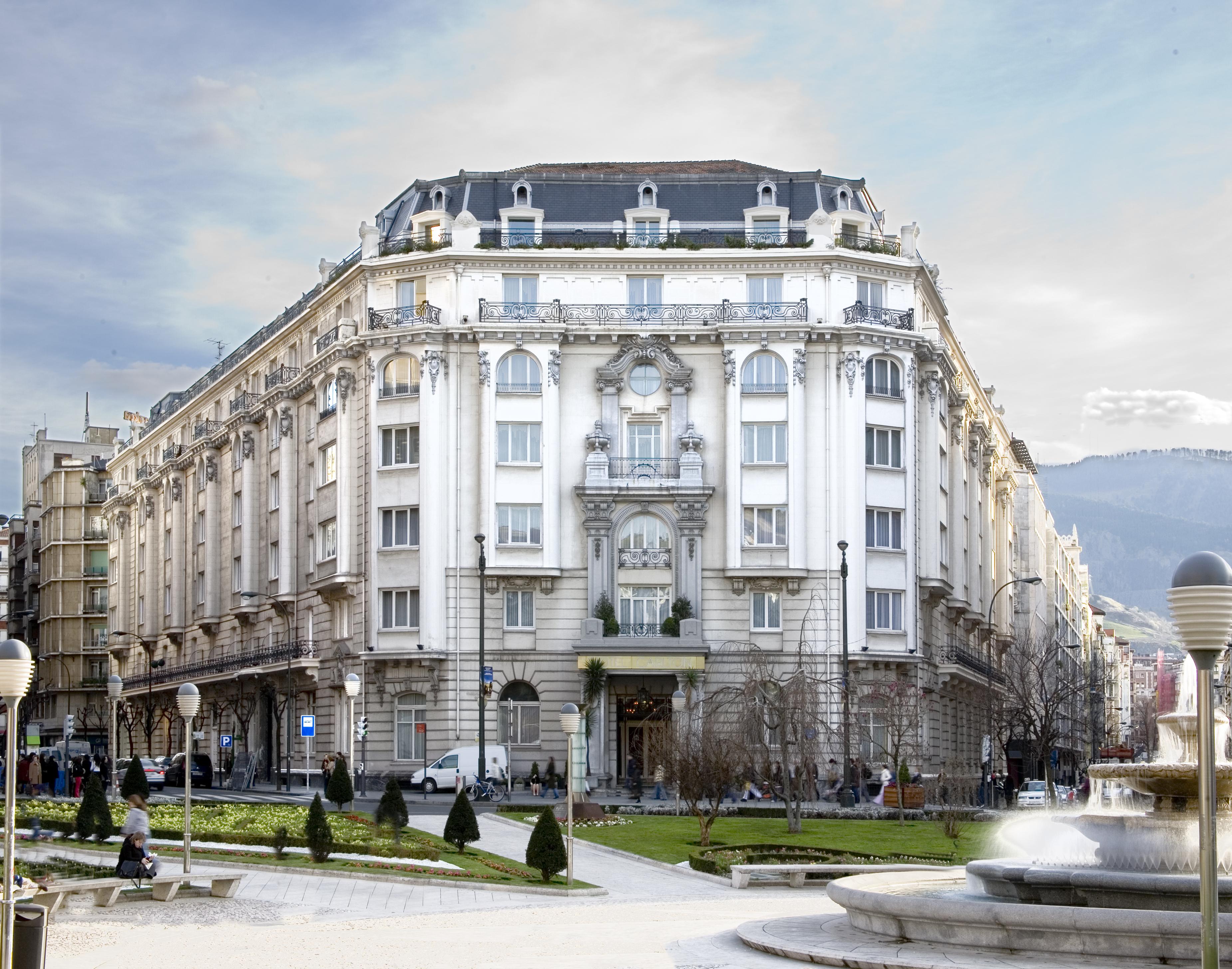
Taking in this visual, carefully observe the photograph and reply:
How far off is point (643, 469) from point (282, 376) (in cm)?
2051

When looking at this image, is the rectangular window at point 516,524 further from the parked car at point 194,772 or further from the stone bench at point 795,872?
the stone bench at point 795,872

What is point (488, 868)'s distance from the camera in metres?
29.3

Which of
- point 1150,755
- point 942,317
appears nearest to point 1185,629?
point 942,317

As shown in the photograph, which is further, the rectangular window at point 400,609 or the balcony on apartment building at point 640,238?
the balcony on apartment building at point 640,238

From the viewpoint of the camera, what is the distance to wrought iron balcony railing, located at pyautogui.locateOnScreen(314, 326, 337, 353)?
67.1m

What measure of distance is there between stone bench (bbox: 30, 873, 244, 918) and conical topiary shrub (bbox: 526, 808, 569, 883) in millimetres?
4679

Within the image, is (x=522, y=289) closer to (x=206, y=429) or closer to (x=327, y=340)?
(x=327, y=340)

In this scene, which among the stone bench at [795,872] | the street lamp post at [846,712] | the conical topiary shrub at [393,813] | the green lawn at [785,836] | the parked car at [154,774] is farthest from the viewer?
the parked car at [154,774]

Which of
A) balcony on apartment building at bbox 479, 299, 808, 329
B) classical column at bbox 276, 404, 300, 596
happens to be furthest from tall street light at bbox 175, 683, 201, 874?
classical column at bbox 276, 404, 300, 596

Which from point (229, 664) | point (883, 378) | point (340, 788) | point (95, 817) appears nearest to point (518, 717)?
point (883, 378)

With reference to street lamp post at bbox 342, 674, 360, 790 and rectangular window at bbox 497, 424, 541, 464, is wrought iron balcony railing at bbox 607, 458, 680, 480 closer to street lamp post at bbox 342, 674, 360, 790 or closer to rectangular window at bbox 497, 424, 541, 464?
rectangular window at bbox 497, 424, 541, 464

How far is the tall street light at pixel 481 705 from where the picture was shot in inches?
2112

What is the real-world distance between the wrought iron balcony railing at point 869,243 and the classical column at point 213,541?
35858 millimetres

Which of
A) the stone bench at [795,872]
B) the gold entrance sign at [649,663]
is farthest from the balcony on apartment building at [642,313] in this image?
the stone bench at [795,872]
